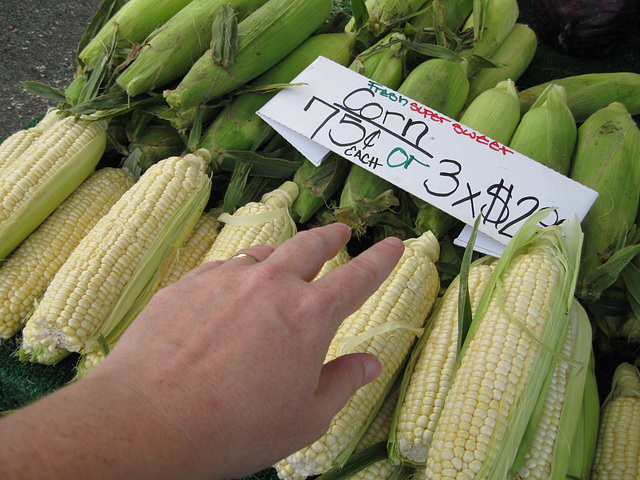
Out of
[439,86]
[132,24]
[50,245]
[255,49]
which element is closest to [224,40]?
[255,49]

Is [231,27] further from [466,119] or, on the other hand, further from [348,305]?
[348,305]

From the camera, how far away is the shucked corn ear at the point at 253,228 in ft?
4.33

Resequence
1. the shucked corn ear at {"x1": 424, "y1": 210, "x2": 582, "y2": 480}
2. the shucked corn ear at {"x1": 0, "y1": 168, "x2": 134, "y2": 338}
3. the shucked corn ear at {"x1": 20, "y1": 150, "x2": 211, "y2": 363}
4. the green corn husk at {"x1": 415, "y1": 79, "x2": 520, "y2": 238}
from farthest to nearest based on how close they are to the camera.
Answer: the green corn husk at {"x1": 415, "y1": 79, "x2": 520, "y2": 238}
the shucked corn ear at {"x1": 0, "y1": 168, "x2": 134, "y2": 338}
the shucked corn ear at {"x1": 20, "y1": 150, "x2": 211, "y2": 363}
the shucked corn ear at {"x1": 424, "y1": 210, "x2": 582, "y2": 480}

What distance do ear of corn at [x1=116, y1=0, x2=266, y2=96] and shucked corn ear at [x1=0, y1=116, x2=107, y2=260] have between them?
0.22 metres

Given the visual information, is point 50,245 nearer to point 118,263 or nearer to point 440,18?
point 118,263

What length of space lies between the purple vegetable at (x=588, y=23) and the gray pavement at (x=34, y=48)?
2499 mm

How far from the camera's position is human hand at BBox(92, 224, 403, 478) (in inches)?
22.0

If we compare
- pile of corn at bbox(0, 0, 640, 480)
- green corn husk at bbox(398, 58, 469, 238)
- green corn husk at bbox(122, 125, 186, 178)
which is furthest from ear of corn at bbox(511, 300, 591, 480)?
green corn husk at bbox(122, 125, 186, 178)

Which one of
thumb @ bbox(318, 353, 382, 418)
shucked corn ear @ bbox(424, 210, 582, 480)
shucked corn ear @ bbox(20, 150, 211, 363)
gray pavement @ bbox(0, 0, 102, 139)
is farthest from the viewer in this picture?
gray pavement @ bbox(0, 0, 102, 139)

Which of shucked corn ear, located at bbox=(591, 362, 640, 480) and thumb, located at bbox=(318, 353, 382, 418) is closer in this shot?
thumb, located at bbox=(318, 353, 382, 418)

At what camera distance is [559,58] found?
2.18 m

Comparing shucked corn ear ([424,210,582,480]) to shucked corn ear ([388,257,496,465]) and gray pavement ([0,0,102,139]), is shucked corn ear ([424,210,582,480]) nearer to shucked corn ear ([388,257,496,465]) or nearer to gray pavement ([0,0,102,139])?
shucked corn ear ([388,257,496,465])

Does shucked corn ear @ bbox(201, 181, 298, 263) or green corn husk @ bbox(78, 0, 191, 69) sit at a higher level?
green corn husk @ bbox(78, 0, 191, 69)

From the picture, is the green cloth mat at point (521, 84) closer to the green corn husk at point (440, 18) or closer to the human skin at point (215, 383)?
the green corn husk at point (440, 18)
